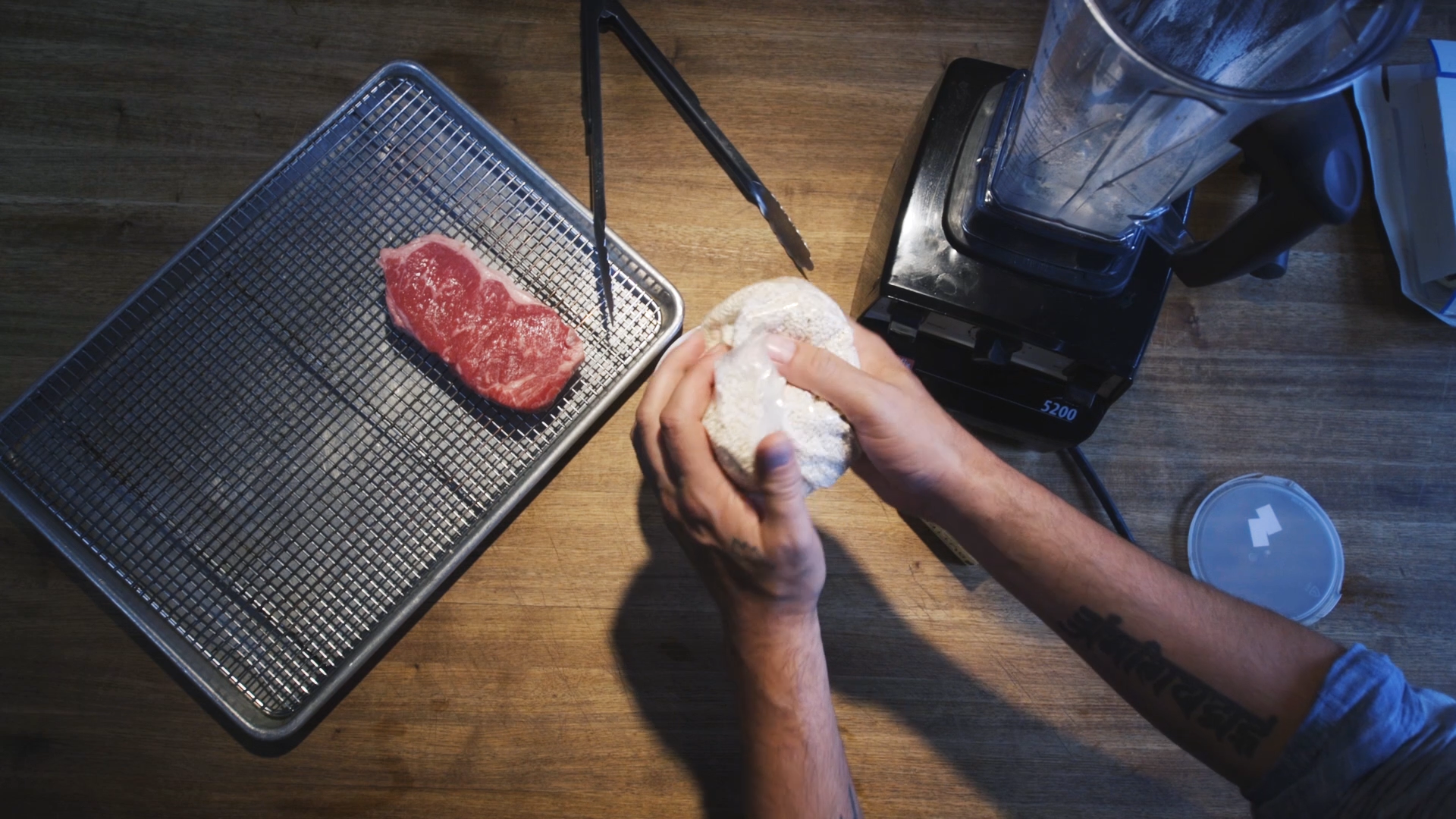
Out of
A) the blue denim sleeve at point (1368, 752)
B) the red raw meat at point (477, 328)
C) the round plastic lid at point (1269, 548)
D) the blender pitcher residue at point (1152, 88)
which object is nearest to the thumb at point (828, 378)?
the blender pitcher residue at point (1152, 88)

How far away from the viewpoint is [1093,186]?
791 mm

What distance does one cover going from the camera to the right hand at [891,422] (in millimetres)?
761

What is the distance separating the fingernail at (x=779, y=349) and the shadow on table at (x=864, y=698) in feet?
1.36

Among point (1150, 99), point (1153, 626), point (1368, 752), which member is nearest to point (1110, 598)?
point (1153, 626)

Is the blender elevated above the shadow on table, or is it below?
above

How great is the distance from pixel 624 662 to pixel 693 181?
26.9 inches

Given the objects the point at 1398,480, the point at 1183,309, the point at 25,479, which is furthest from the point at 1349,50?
the point at 25,479

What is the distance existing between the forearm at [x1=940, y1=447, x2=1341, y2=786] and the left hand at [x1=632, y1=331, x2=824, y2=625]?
0.22 meters

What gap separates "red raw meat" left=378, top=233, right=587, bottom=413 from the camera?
1.03 meters

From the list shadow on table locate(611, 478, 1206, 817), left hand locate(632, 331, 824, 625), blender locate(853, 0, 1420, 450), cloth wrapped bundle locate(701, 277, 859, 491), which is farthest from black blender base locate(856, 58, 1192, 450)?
shadow on table locate(611, 478, 1206, 817)

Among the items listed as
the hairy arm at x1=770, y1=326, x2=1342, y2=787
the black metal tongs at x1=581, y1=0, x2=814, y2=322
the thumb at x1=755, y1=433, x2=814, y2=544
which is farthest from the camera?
the black metal tongs at x1=581, y1=0, x2=814, y2=322

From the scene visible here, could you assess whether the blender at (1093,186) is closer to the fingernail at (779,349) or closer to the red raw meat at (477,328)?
the fingernail at (779,349)

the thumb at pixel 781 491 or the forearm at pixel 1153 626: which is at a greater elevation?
the thumb at pixel 781 491

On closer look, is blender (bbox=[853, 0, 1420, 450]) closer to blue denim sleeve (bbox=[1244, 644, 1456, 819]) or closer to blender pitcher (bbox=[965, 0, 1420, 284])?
blender pitcher (bbox=[965, 0, 1420, 284])
